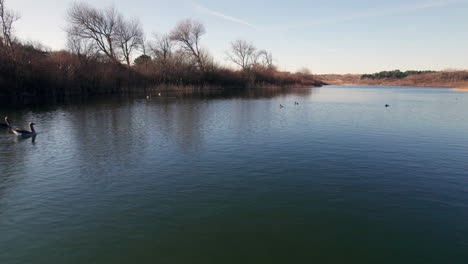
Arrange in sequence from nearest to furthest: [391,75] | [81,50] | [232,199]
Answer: [232,199]
[81,50]
[391,75]

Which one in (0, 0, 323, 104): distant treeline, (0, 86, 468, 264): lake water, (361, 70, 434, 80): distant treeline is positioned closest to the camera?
(0, 86, 468, 264): lake water

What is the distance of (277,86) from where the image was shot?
299 feet

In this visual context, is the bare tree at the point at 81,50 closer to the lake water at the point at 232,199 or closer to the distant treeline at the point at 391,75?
the lake water at the point at 232,199

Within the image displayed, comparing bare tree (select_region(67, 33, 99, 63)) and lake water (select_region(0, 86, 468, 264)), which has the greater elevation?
bare tree (select_region(67, 33, 99, 63))

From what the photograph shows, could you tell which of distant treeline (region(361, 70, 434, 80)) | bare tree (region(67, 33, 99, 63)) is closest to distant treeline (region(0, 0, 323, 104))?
bare tree (region(67, 33, 99, 63))

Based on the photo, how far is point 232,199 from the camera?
880 centimetres

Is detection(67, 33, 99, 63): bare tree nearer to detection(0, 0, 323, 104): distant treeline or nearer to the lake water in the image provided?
detection(0, 0, 323, 104): distant treeline

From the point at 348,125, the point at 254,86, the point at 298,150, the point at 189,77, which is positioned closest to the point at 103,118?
the point at 298,150

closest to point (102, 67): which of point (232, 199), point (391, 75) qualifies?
point (232, 199)

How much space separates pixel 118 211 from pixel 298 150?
9.56 meters

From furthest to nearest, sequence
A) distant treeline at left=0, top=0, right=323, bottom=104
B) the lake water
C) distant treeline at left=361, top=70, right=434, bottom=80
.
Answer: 1. distant treeline at left=361, top=70, right=434, bottom=80
2. distant treeline at left=0, top=0, right=323, bottom=104
3. the lake water

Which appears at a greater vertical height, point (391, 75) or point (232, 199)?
point (391, 75)

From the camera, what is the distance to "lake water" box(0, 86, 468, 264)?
249 inches

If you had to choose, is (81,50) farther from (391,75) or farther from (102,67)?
(391,75)
